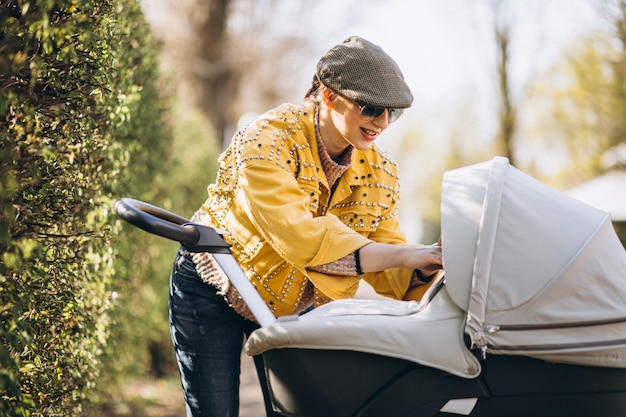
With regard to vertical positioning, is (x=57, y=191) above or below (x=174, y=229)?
above

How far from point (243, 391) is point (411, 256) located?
502cm

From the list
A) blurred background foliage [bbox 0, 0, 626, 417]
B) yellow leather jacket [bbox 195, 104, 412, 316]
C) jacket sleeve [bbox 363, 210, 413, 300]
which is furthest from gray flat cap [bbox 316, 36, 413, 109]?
blurred background foliage [bbox 0, 0, 626, 417]

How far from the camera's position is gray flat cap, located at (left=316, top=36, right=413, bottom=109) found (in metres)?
2.39

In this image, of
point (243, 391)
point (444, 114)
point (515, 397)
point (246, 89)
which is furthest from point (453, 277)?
point (444, 114)

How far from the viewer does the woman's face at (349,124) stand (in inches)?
96.5

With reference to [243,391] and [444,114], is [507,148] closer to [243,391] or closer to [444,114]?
[243,391]

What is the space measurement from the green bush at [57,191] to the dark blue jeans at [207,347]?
0.43m

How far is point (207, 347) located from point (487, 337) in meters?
1.03

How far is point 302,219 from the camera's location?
7.31ft

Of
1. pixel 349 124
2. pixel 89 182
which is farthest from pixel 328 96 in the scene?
pixel 89 182

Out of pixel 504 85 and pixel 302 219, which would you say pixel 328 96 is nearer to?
pixel 302 219

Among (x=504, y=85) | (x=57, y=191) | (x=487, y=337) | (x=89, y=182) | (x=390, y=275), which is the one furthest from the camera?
(x=504, y=85)

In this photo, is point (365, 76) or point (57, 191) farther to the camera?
point (57, 191)

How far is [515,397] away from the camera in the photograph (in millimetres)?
2035
